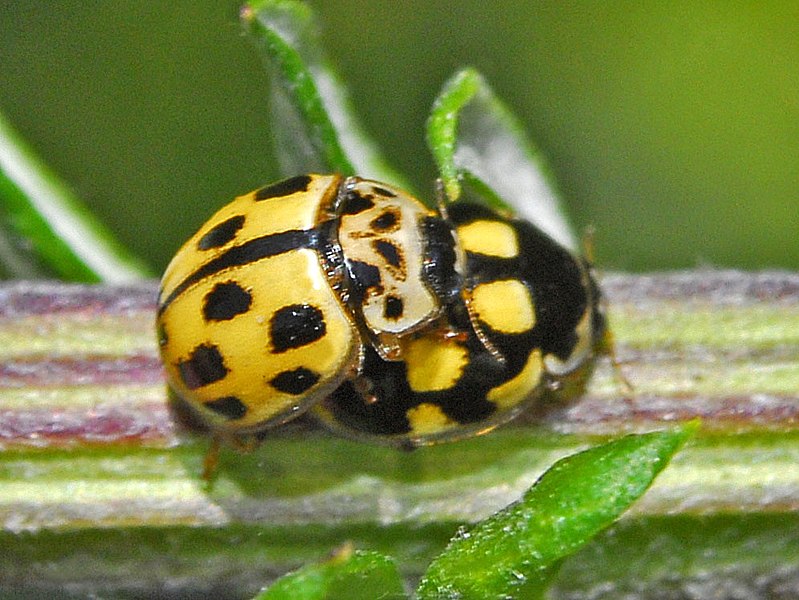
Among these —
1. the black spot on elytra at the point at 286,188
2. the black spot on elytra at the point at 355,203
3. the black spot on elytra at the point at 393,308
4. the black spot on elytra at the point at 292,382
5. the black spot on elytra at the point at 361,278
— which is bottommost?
the black spot on elytra at the point at 292,382

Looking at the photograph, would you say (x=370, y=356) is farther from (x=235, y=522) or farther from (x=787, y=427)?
(x=787, y=427)

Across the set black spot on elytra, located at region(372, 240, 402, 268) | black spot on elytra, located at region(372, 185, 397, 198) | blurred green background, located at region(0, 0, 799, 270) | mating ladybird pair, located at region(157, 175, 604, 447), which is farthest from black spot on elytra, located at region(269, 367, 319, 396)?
blurred green background, located at region(0, 0, 799, 270)

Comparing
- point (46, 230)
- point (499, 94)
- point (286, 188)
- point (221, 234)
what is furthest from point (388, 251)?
point (499, 94)

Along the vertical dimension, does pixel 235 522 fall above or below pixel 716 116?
below

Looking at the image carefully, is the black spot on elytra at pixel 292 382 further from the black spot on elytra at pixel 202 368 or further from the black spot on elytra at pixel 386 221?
the black spot on elytra at pixel 386 221

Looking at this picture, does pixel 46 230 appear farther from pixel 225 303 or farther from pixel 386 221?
pixel 386 221

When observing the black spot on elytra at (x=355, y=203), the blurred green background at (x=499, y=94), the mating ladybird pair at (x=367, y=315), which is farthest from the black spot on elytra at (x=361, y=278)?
the blurred green background at (x=499, y=94)

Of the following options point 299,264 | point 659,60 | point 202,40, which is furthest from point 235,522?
point 659,60
